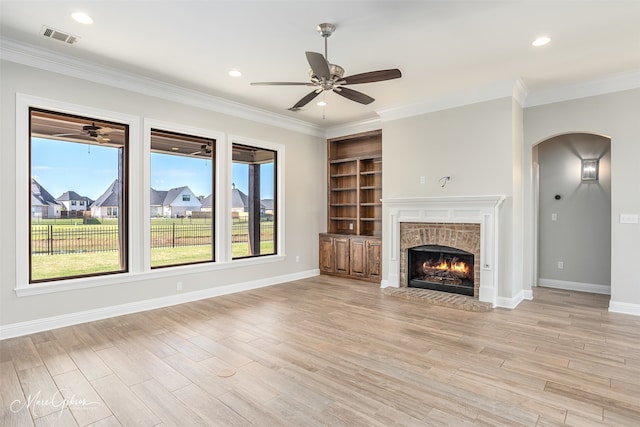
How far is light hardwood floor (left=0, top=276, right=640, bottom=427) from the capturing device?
2.35m

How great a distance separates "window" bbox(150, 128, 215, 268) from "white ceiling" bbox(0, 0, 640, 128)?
101cm

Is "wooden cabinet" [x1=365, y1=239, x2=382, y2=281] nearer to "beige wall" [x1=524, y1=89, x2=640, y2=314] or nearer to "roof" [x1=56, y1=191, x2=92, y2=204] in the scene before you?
"beige wall" [x1=524, y1=89, x2=640, y2=314]

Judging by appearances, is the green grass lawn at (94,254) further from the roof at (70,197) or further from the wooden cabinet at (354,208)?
the wooden cabinet at (354,208)

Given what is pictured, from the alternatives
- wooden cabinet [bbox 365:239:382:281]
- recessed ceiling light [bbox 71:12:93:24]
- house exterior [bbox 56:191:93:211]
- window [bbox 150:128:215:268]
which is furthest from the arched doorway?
house exterior [bbox 56:191:93:211]

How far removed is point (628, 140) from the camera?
464 centimetres

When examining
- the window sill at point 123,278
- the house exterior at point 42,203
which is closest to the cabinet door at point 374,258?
the window sill at point 123,278

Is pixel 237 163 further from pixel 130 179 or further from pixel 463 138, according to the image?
pixel 463 138

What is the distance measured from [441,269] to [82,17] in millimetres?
5665

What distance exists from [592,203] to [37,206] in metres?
8.02

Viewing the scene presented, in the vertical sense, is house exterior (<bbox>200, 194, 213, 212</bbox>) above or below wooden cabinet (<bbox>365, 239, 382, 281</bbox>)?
above

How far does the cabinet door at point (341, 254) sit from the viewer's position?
7082 mm

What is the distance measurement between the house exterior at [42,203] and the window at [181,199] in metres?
1.12

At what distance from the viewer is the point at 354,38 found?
3.62 meters


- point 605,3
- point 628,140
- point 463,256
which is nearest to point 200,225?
point 463,256
